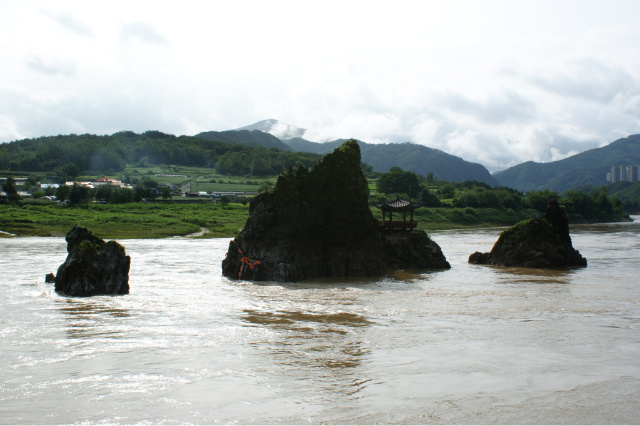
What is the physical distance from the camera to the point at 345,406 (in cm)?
1462

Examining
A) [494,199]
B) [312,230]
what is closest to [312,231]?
[312,230]

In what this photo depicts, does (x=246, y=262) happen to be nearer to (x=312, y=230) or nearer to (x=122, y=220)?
(x=312, y=230)

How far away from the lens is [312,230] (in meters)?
44.0

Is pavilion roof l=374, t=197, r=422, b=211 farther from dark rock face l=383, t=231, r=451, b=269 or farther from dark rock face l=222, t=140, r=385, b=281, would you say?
dark rock face l=222, t=140, r=385, b=281

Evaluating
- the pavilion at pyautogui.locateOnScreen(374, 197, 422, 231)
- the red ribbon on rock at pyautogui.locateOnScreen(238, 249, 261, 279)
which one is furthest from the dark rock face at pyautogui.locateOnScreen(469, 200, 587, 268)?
the red ribbon on rock at pyautogui.locateOnScreen(238, 249, 261, 279)

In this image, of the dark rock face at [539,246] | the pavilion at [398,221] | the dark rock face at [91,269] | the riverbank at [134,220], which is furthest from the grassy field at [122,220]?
the dark rock face at [539,246]

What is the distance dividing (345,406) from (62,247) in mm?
62051

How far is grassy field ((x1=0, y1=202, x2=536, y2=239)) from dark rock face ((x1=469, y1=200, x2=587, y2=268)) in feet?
168

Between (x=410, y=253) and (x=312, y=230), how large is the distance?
1142 cm

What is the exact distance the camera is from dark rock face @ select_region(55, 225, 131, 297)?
32906 mm

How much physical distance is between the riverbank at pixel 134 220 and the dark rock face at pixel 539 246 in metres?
51.3

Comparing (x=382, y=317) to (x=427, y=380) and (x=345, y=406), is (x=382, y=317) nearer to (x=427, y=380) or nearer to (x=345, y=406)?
(x=427, y=380)

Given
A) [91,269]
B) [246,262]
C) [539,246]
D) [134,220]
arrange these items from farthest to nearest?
1. [134,220]
2. [539,246]
3. [246,262]
4. [91,269]

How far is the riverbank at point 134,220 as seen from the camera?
294ft
